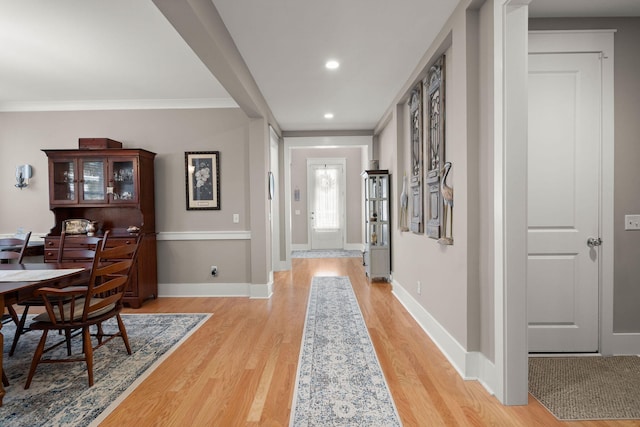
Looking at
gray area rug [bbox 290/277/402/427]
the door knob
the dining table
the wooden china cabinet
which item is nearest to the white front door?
the door knob

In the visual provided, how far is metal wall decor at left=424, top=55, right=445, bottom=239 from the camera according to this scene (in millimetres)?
2682

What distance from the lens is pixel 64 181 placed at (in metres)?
4.12

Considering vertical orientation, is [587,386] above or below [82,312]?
below

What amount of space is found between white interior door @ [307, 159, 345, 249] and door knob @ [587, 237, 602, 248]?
673cm

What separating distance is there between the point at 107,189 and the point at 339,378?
353 centimetres

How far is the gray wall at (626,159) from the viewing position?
98.0 inches

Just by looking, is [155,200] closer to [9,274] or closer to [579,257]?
[9,274]

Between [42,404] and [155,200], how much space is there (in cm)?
285

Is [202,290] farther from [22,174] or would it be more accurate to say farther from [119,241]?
[22,174]

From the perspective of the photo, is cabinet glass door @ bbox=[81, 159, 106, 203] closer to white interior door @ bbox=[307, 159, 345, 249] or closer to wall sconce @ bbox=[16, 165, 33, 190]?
wall sconce @ bbox=[16, 165, 33, 190]

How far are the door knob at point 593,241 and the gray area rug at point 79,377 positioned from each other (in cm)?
334

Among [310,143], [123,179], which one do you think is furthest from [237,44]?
[310,143]

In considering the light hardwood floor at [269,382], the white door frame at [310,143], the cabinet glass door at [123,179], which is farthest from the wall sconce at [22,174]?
the white door frame at [310,143]

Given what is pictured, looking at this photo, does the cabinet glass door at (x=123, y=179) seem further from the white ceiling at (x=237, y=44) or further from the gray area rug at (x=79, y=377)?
the gray area rug at (x=79, y=377)
